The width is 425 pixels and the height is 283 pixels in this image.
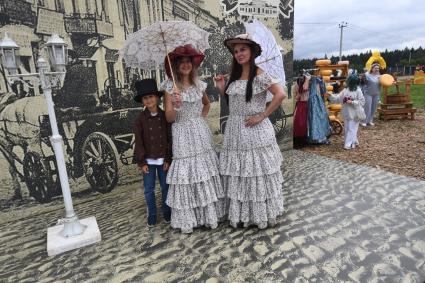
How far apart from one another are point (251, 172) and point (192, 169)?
0.61 m

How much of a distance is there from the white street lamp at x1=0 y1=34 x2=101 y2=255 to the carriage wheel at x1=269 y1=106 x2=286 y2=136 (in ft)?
13.5

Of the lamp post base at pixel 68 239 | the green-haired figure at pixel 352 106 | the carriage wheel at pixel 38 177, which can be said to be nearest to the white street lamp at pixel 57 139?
the lamp post base at pixel 68 239

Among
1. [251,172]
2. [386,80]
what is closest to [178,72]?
[251,172]

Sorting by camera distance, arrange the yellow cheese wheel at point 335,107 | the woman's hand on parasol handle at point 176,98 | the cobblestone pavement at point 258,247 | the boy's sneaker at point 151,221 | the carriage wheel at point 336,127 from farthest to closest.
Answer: the yellow cheese wheel at point 335,107, the carriage wheel at point 336,127, the boy's sneaker at point 151,221, the woman's hand on parasol handle at point 176,98, the cobblestone pavement at point 258,247

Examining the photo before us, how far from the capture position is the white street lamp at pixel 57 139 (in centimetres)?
287

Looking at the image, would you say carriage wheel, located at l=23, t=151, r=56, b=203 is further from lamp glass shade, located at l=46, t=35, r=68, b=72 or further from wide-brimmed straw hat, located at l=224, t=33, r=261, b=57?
wide-brimmed straw hat, located at l=224, t=33, r=261, b=57

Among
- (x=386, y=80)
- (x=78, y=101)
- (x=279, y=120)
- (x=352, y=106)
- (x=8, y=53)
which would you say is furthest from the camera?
(x=386, y=80)

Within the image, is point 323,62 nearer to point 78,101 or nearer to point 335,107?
point 335,107

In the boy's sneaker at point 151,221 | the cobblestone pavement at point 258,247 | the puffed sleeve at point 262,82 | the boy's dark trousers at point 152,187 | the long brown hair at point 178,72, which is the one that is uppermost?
the long brown hair at point 178,72

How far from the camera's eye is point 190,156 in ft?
10.8

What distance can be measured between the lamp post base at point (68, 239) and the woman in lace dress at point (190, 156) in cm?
88

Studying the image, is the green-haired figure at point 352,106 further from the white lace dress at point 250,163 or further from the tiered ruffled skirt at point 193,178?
the tiered ruffled skirt at point 193,178

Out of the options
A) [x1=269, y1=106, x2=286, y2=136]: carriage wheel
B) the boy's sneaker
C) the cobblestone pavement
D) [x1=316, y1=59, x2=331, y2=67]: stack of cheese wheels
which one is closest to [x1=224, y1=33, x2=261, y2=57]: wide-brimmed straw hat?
the cobblestone pavement

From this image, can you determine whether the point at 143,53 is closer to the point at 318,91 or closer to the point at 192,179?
the point at 192,179
